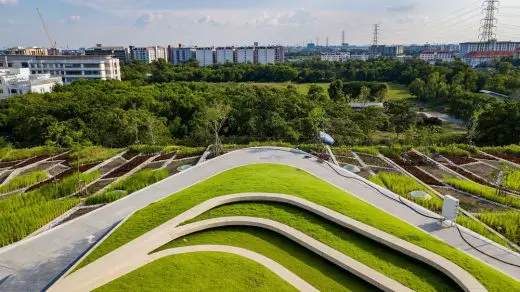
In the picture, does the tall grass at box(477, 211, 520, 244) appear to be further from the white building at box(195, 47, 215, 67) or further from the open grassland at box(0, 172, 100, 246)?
the white building at box(195, 47, 215, 67)

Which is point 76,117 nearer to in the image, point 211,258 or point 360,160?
point 360,160

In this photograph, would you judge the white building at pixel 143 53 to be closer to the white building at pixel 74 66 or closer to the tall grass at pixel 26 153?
the white building at pixel 74 66

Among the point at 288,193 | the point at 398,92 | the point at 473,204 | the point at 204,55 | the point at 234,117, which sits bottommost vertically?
the point at 473,204

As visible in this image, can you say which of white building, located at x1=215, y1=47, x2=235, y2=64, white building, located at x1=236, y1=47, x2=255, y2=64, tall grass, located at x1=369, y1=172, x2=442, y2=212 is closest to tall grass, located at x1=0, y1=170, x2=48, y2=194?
tall grass, located at x1=369, y1=172, x2=442, y2=212

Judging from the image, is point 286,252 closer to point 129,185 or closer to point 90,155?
point 129,185

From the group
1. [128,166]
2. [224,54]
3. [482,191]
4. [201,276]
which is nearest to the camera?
[201,276]

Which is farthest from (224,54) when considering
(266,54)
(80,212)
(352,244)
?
(352,244)

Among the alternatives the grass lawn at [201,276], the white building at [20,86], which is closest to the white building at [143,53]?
the white building at [20,86]
